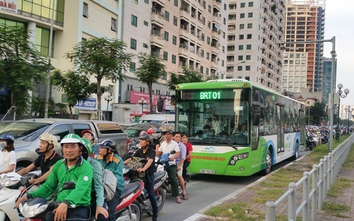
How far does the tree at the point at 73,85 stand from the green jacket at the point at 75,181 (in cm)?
2230

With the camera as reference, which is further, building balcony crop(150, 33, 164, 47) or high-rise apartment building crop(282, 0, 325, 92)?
high-rise apartment building crop(282, 0, 325, 92)

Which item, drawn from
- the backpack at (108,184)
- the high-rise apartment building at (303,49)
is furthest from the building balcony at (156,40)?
the high-rise apartment building at (303,49)

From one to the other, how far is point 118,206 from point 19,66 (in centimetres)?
1022

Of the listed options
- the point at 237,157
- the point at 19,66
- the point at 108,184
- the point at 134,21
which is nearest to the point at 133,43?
the point at 134,21

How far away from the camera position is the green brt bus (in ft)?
35.0

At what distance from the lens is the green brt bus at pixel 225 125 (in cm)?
1066

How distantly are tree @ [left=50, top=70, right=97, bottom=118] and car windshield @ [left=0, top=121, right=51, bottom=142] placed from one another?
16268 mm

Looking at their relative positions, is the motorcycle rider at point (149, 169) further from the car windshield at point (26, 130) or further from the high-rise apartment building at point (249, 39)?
the high-rise apartment building at point (249, 39)

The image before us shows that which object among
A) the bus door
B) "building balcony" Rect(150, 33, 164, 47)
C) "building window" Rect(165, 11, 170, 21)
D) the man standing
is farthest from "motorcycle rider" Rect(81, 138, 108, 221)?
"building window" Rect(165, 11, 170, 21)

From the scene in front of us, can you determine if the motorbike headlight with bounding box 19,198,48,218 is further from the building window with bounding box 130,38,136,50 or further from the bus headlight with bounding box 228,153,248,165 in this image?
the building window with bounding box 130,38,136,50

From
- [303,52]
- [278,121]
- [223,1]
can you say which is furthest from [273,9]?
[278,121]

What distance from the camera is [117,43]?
2253 cm

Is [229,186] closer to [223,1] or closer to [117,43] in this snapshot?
[117,43]

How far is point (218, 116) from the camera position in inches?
429
